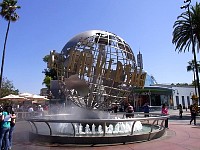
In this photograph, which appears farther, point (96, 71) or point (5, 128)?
point (96, 71)

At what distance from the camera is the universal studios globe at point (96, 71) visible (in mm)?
11461

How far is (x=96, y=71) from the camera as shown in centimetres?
1131

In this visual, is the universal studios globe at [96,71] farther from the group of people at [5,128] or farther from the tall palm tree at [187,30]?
the tall palm tree at [187,30]

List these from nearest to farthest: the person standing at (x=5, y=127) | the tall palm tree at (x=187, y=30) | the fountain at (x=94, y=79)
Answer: the person standing at (x=5, y=127), the fountain at (x=94, y=79), the tall palm tree at (x=187, y=30)

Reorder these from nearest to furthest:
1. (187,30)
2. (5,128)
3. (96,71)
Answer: (5,128) < (96,71) < (187,30)

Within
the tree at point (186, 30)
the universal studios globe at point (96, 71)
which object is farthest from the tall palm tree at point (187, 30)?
the universal studios globe at point (96, 71)

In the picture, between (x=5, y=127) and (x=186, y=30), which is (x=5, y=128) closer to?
(x=5, y=127)

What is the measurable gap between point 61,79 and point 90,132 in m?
2.97

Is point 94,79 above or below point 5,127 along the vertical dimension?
above

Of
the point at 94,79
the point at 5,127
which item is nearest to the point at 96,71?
the point at 94,79

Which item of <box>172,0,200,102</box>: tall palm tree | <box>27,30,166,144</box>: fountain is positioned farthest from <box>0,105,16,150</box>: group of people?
<box>172,0,200,102</box>: tall palm tree

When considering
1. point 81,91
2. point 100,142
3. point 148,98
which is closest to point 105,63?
point 81,91

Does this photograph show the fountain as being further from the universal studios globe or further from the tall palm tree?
the tall palm tree

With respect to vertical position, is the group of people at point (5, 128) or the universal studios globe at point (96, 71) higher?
the universal studios globe at point (96, 71)
